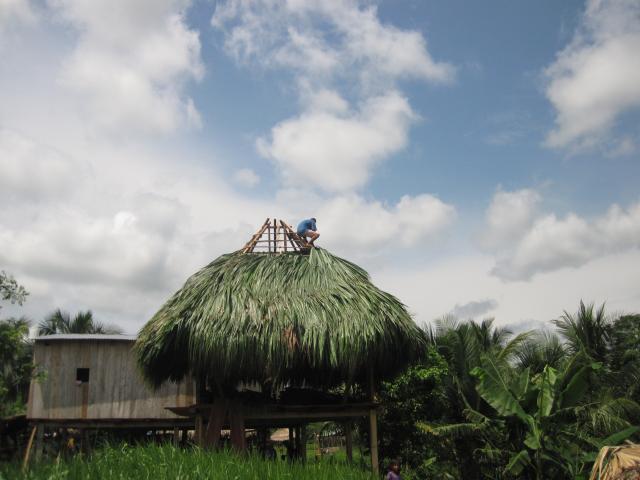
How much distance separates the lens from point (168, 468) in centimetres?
583

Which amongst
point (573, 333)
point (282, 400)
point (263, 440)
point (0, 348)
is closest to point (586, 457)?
point (282, 400)

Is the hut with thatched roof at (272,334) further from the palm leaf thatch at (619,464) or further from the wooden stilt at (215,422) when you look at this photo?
the palm leaf thatch at (619,464)

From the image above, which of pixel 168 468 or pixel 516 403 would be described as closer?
pixel 168 468

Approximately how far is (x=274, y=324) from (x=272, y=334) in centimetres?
18

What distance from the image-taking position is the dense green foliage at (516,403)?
9602mm

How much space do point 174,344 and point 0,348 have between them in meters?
3.10

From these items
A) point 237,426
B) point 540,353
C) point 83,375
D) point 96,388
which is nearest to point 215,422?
point 237,426

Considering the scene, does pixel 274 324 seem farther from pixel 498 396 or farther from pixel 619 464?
pixel 619 464

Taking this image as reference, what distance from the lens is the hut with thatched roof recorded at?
28.9 ft

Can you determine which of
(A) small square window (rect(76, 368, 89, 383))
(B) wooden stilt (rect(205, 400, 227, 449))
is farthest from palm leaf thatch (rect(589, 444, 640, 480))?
(A) small square window (rect(76, 368, 89, 383))

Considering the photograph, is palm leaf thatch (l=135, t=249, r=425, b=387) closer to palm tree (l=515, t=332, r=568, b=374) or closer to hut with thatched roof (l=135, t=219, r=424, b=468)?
hut with thatched roof (l=135, t=219, r=424, b=468)

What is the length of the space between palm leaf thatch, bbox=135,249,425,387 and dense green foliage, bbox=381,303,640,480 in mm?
1803

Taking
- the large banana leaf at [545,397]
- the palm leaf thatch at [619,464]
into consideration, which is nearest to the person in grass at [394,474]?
the large banana leaf at [545,397]

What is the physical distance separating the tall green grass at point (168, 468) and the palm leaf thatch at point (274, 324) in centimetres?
207
